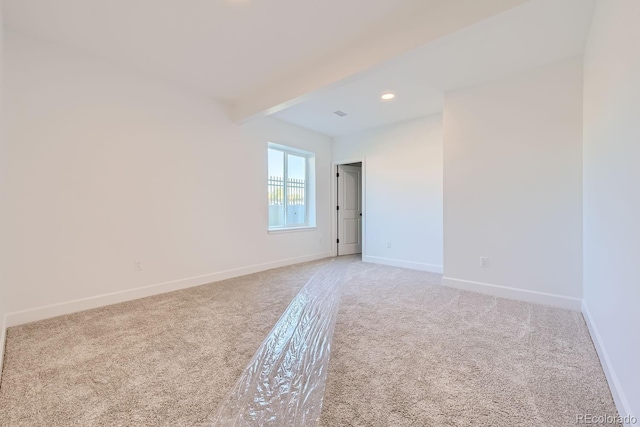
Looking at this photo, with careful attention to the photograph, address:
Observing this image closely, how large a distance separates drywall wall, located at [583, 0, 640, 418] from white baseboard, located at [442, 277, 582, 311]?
1.78 ft

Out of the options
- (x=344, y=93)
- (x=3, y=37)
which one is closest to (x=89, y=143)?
(x=3, y=37)

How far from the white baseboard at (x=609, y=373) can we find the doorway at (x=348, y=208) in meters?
4.13

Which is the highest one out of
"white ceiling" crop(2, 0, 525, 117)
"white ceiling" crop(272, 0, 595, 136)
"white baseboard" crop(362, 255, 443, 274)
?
"white ceiling" crop(2, 0, 525, 117)

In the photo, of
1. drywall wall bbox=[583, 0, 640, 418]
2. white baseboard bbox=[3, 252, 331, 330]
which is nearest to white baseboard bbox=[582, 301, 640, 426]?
drywall wall bbox=[583, 0, 640, 418]

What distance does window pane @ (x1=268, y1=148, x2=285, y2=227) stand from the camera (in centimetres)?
484

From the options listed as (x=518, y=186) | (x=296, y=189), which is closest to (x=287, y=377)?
(x=518, y=186)

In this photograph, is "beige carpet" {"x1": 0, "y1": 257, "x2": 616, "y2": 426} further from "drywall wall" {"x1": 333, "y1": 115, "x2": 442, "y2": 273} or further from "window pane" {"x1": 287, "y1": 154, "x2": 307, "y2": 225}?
"window pane" {"x1": 287, "y1": 154, "x2": 307, "y2": 225}

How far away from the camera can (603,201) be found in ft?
5.98

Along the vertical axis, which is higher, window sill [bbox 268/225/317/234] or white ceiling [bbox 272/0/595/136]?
white ceiling [bbox 272/0/595/136]

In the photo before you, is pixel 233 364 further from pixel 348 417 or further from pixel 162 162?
pixel 162 162

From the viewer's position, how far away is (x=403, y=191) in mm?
4734

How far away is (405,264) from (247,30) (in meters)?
3.96

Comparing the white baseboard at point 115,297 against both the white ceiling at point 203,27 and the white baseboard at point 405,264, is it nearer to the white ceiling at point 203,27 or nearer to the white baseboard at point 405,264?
the white baseboard at point 405,264

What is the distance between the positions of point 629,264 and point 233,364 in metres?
2.18
